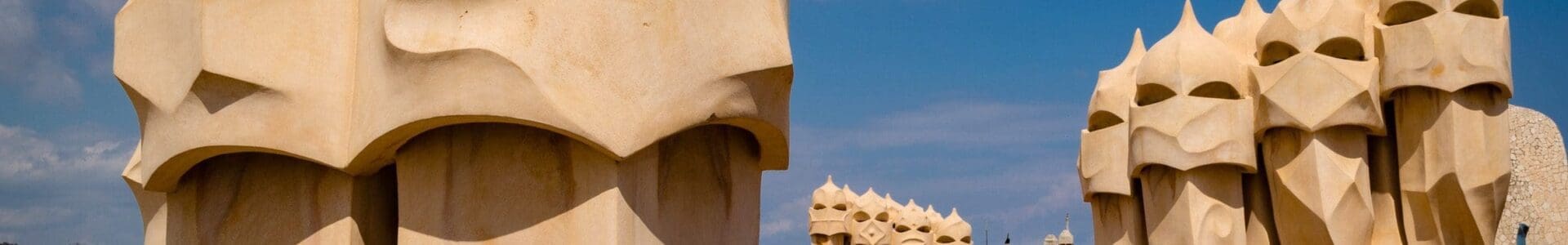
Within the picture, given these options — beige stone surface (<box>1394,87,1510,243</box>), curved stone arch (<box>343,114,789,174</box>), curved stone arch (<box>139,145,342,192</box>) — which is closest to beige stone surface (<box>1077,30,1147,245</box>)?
beige stone surface (<box>1394,87,1510,243</box>)

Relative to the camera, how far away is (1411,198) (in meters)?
11.5

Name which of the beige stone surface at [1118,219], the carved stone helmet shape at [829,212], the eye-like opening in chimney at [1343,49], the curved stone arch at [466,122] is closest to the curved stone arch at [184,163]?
the curved stone arch at [466,122]

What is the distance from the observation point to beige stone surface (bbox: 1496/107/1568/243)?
20.4 metres

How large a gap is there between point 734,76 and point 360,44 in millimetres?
1206

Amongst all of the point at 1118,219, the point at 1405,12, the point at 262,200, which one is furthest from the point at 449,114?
the point at 1118,219

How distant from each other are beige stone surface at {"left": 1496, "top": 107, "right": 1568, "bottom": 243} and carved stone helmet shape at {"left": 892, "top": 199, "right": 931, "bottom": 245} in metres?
7.89

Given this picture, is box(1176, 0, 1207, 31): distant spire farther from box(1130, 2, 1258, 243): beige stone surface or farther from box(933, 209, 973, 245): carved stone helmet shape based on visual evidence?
box(933, 209, 973, 245): carved stone helmet shape

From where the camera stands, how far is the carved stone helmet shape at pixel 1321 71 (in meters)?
11.3

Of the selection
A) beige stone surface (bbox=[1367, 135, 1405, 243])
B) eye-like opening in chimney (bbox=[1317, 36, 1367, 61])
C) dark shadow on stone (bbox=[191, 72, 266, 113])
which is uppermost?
eye-like opening in chimney (bbox=[1317, 36, 1367, 61])

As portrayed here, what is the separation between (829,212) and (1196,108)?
1112 cm

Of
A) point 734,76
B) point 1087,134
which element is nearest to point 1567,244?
point 1087,134

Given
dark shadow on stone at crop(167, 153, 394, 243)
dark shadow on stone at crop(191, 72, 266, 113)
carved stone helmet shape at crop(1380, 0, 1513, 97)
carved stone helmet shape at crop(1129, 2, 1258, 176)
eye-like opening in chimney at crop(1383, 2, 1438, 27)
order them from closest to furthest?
dark shadow on stone at crop(191, 72, 266, 113) < dark shadow on stone at crop(167, 153, 394, 243) < carved stone helmet shape at crop(1380, 0, 1513, 97) < eye-like opening in chimney at crop(1383, 2, 1438, 27) < carved stone helmet shape at crop(1129, 2, 1258, 176)

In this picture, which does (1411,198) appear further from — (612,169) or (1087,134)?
(612,169)

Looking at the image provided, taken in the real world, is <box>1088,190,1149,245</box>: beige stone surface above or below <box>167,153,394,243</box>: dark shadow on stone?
above
